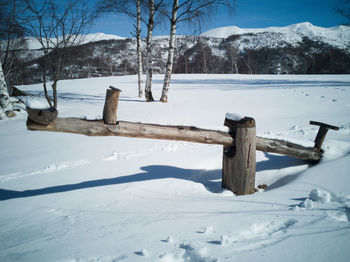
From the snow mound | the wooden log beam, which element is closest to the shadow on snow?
the wooden log beam

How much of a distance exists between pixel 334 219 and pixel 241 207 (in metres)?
0.65

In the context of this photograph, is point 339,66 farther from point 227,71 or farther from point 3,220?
point 3,220

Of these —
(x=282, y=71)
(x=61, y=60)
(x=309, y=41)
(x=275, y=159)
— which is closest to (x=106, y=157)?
(x=275, y=159)

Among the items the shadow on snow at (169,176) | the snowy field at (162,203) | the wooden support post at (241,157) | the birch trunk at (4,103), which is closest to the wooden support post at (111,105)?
the snowy field at (162,203)

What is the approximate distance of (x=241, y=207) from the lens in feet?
5.49

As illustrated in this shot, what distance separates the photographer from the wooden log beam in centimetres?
173

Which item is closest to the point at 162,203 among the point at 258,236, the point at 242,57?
the point at 258,236

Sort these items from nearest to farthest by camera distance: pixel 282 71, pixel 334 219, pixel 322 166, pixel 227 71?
pixel 334 219 < pixel 322 166 < pixel 282 71 < pixel 227 71

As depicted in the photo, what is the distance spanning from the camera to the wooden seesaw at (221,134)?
1.78 m

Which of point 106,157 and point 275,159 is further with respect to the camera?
point 106,157

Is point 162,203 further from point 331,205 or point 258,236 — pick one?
point 331,205

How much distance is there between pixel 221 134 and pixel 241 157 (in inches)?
14.6

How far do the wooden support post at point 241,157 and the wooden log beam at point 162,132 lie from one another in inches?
4.5

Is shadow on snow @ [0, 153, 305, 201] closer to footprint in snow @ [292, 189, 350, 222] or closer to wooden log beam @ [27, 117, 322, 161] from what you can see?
wooden log beam @ [27, 117, 322, 161]
